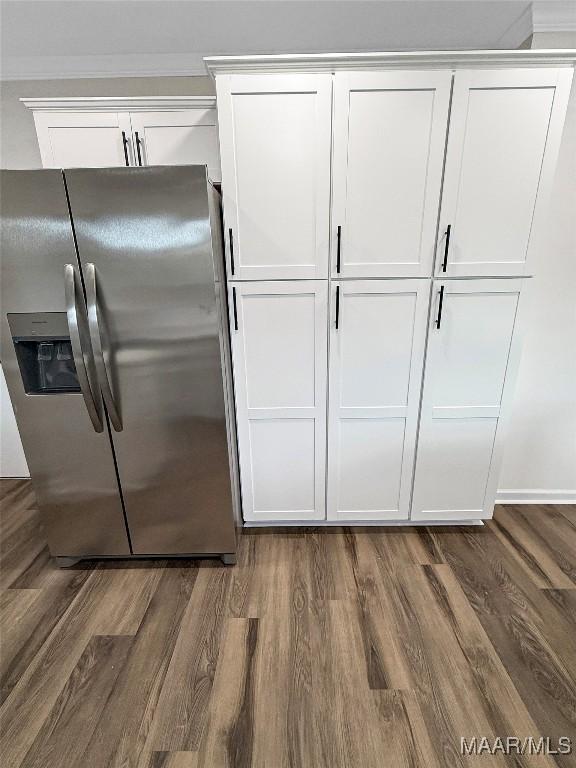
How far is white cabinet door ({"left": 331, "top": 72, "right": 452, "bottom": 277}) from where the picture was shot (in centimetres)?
151

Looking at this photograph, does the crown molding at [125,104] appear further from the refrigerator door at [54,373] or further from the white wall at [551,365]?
the white wall at [551,365]

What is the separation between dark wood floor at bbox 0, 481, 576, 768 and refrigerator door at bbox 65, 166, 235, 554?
34cm

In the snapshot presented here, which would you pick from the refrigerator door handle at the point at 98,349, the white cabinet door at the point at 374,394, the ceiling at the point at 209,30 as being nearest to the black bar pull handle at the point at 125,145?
the ceiling at the point at 209,30

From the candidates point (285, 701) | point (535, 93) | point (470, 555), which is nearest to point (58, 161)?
point (535, 93)

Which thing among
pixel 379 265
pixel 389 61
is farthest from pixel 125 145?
pixel 379 265

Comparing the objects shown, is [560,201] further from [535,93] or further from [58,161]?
[58,161]

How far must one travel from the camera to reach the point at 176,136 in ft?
6.05

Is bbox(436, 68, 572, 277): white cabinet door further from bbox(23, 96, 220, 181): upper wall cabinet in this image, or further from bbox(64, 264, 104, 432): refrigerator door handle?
bbox(64, 264, 104, 432): refrigerator door handle

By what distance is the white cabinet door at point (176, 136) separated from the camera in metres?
1.81

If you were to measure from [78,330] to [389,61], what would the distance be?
1726 millimetres

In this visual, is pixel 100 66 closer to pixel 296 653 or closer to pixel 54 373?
pixel 54 373

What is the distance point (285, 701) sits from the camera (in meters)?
1.30

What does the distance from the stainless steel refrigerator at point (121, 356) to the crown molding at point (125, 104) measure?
0.58m

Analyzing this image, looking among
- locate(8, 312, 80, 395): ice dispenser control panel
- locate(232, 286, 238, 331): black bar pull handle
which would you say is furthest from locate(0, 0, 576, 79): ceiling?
locate(8, 312, 80, 395): ice dispenser control panel
